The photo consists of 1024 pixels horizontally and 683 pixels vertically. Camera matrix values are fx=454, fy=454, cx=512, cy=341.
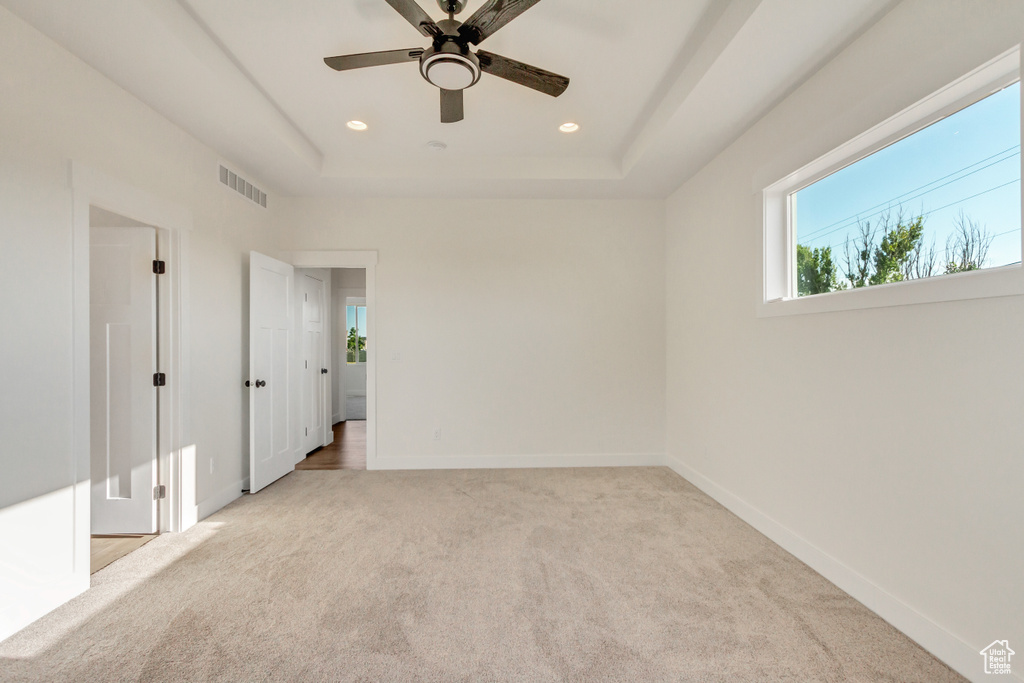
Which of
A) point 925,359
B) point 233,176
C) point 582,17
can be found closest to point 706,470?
point 925,359

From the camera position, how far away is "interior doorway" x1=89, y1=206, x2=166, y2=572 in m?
2.90

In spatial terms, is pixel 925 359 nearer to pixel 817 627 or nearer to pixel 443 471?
pixel 817 627

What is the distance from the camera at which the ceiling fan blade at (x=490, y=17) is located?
1.75m

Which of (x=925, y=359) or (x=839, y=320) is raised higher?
(x=839, y=320)

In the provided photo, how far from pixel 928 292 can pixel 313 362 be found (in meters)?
5.28

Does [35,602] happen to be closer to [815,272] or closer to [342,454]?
[342,454]

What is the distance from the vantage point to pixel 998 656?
5.18 feet

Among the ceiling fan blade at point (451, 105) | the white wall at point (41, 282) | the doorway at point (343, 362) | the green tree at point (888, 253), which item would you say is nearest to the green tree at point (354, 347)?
the doorway at point (343, 362)

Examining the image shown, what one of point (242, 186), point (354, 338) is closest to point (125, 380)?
point (242, 186)

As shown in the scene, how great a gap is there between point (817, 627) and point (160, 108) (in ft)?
14.5

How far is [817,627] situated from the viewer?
1948 mm

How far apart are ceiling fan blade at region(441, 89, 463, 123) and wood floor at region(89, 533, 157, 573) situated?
3074 mm

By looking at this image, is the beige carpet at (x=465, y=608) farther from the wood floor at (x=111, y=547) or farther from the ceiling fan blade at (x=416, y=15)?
the ceiling fan blade at (x=416, y=15)

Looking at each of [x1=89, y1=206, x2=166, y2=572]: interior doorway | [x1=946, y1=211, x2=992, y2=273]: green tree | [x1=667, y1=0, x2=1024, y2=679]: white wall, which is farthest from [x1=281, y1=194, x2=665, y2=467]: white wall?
[x1=946, y1=211, x2=992, y2=273]: green tree
